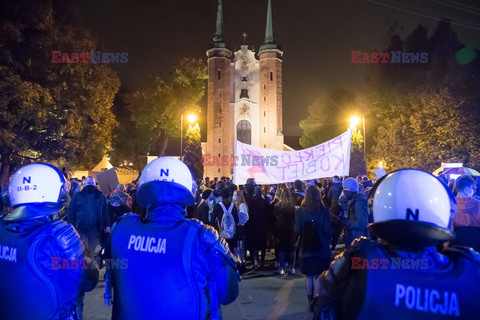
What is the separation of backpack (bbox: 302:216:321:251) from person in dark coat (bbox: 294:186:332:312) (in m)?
0.02

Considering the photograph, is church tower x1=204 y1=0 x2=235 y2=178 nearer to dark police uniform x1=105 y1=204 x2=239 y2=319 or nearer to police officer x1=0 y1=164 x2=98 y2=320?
police officer x1=0 y1=164 x2=98 y2=320

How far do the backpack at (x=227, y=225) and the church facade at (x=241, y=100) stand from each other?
43.8 meters

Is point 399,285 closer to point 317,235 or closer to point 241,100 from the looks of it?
point 317,235

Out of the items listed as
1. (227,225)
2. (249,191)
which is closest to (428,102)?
(249,191)

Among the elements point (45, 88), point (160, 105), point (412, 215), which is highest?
point (160, 105)

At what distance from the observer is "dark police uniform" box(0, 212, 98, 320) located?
2.33 metres

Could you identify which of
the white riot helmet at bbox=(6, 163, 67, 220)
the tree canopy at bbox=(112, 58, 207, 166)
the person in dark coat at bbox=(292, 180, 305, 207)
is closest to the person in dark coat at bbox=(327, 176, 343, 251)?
the person in dark coat at bbox=(292, 180, 305, 207)

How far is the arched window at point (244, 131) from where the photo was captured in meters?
54.1

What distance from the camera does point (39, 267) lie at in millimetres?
2338

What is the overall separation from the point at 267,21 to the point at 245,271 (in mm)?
57005

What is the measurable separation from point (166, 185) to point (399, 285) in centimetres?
147

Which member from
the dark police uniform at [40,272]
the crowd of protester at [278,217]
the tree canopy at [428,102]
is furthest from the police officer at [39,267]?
the tree canopy at [428,102]

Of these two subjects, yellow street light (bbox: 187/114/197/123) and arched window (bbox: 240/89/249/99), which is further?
arched window (bbox: 240/89/249/99)

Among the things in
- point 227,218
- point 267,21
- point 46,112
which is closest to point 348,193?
point 227,218
